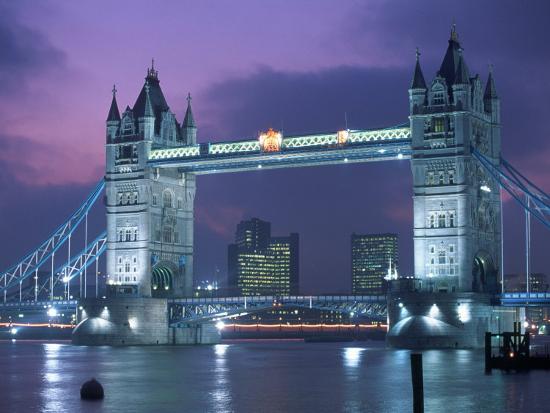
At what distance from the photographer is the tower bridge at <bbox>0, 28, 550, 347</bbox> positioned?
126125mm

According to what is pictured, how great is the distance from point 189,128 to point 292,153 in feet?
85.4

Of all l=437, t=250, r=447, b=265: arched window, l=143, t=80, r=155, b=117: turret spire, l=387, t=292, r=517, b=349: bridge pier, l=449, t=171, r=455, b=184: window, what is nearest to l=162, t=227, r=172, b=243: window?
l=143, t=80, r=155, b=117: turret spire

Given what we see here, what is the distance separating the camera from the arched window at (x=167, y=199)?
152500 mm

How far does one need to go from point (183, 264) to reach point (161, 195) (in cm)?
975

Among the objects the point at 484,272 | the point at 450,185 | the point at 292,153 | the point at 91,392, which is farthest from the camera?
the point at 292,153

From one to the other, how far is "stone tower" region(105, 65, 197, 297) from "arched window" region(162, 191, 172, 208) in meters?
0.13

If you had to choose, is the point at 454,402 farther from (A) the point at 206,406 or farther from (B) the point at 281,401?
(A) the point at 206,406

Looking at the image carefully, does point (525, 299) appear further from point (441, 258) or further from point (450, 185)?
point (450, 185)

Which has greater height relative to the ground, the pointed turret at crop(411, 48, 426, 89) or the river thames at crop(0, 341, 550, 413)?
the pointed turret at crop(411, 48, 426, 89)

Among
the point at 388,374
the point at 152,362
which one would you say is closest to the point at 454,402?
the point at 388,374

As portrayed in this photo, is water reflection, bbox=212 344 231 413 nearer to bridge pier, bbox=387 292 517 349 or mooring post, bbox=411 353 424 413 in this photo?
mooring post, bbox=411 353 424 413

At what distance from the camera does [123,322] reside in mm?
144000

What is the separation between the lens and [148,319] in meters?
145

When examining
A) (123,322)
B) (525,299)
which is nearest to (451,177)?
(525,299)
